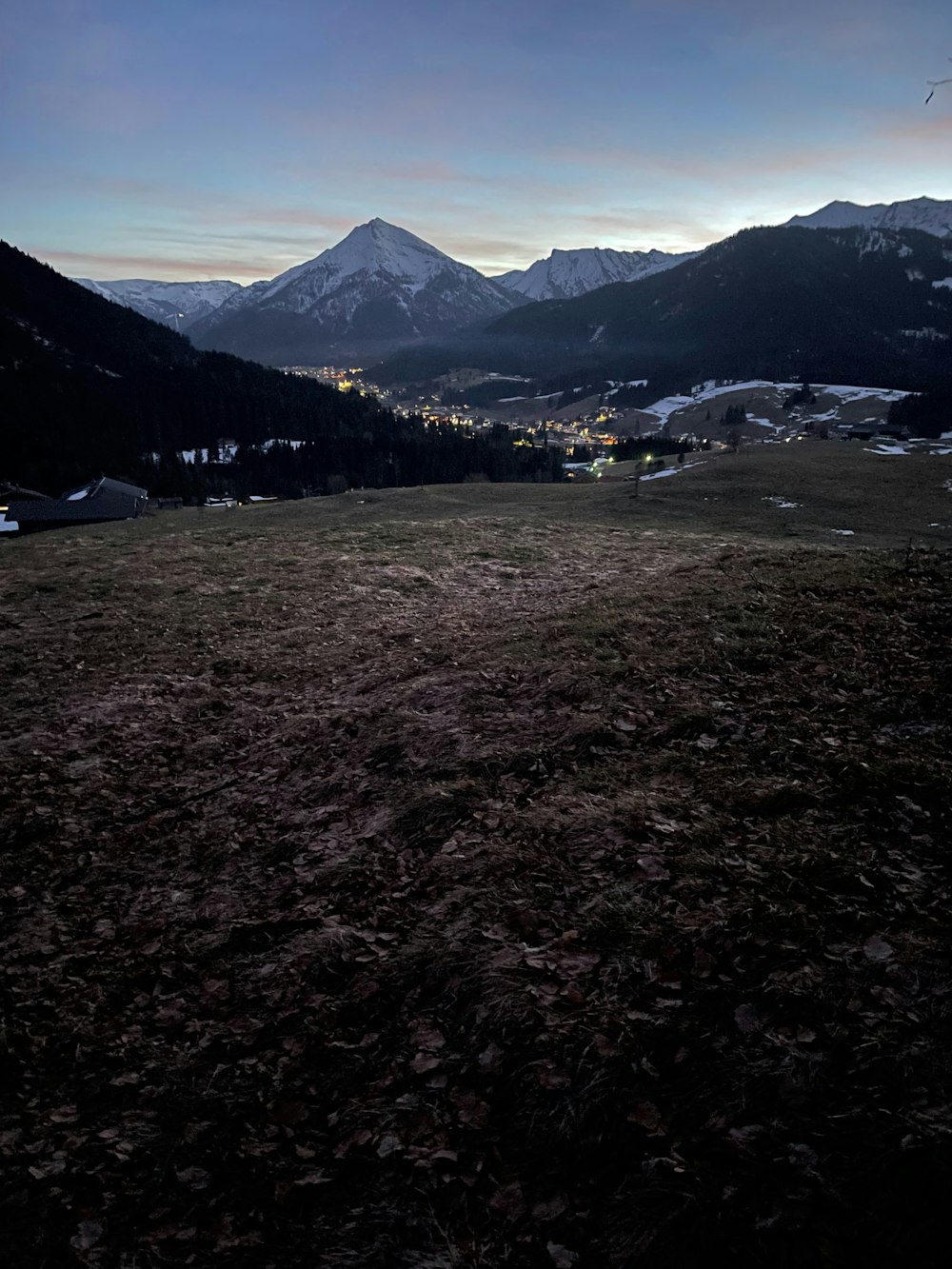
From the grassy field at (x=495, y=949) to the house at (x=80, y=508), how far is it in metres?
66.0

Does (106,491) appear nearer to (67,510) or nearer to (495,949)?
(67,510)

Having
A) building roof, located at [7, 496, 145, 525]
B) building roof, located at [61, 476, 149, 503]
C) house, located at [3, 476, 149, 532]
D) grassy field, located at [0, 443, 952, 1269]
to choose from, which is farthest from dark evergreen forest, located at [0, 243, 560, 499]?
grassy field, located at [0, 443, 952, 1269]

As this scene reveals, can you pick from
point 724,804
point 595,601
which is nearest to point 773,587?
point 595,601

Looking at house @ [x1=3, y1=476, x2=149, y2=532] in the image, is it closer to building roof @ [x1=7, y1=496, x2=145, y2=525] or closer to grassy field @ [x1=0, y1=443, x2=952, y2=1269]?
building roof @ [x1=7, y1=496, x2=145, y2=525]

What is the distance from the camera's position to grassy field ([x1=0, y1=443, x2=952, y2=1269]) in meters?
4.39

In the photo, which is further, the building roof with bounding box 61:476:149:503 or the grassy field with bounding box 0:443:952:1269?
the building roof with bounding box 61:476:149:503

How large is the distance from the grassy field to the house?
216 feet

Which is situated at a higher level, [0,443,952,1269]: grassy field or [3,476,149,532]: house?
[3,476,149,532]: house

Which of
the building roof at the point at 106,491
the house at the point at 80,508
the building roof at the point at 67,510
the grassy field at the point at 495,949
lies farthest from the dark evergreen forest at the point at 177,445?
the grassy field at the point at 495,949

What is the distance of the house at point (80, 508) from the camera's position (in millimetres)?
70375

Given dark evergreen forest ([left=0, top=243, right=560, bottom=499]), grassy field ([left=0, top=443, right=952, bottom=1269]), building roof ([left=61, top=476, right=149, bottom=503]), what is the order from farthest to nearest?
1. dark evergreen forest ([left=0, top=243, right=560, bottom=499])
2. building roof ([left=61, top=476, right=149, bottom=503])
3. grassy field ([left=0, top=443, right=952, bottom=1269])

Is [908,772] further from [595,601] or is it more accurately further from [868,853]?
[595,601]

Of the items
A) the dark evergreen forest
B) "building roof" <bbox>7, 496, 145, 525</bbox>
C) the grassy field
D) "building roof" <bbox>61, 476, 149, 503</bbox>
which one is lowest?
the grassy field

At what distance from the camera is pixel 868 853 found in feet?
22.9
